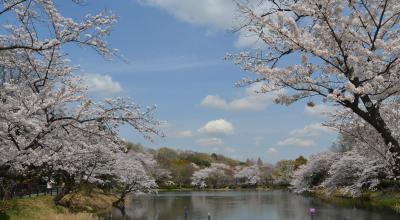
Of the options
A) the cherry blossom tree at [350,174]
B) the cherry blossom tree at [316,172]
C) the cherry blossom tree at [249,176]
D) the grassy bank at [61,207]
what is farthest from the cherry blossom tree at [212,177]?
the cherry blossom tree at [350,174]

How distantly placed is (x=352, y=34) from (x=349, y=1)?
51cm

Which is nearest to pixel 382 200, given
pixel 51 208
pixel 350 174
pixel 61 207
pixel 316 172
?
pixel 350 174

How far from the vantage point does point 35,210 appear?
2370 cm

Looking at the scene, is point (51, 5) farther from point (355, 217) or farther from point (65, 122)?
point (355, 217)

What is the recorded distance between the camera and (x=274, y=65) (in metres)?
7.76

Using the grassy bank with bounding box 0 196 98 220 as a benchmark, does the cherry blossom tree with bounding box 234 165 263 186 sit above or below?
above

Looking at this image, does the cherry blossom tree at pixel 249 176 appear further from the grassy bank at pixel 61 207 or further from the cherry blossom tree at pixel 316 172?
the grassy bank at pixel 61 207

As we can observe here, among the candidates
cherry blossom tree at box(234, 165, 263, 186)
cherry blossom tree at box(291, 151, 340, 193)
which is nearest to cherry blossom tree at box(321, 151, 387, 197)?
cherry blossom tree at box(291, 151, 340, 193)

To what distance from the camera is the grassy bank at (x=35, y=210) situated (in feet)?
67.3

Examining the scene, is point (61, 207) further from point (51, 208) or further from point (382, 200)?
point (382, 200)

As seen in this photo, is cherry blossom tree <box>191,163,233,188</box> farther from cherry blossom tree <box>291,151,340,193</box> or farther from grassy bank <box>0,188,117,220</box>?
grassy bank <box>0,188,117,220</box>

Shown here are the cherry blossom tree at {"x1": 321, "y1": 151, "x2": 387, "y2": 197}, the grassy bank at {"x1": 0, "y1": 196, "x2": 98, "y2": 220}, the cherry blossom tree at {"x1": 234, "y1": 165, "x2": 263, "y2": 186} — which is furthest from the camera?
the cherry blossom tree at {"x1": 234, "y1": 165, "x2": 263, "y2": 186}

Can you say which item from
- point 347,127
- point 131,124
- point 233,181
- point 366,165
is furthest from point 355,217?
point 233,181

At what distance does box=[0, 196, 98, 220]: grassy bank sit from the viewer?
20.5m
